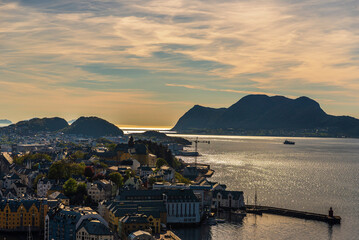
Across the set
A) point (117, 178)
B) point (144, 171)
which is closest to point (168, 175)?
point (144, 171)

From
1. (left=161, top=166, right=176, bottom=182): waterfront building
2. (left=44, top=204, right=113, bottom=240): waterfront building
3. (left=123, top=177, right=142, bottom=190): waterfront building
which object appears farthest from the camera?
(left=161, top=166, right=176, bottom=182): waterfront building

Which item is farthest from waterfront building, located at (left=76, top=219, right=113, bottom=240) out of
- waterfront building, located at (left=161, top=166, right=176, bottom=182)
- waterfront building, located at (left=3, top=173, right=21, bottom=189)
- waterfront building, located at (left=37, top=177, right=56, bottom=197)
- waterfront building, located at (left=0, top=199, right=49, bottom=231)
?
waterfront building, located at (left=3, top=173, right=21, bottom=189)

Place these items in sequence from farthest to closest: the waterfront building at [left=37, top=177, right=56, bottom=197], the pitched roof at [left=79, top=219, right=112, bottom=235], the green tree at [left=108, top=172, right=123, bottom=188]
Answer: the green tree at [left=108, top=172, right=123, bottom=188] → the waterfront building at [left=37, top=177, right=56, bottom=197] → the pitched roof at [left=79, top=219, right=112, bottom=235]

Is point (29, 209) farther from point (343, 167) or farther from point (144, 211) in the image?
point (343, 167)

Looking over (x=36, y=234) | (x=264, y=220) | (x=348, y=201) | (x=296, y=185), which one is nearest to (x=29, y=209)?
(x=36, y=234)

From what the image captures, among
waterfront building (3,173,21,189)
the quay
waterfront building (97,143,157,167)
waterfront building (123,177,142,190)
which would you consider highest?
waterfront building (97,143,157,167)

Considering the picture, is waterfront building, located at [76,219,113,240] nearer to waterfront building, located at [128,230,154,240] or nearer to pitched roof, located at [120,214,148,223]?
waterfront building, located at [128,230,154,240]

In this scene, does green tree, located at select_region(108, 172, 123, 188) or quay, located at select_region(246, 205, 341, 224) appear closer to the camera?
quay, located at select_region(246, 205, 341, 224)
